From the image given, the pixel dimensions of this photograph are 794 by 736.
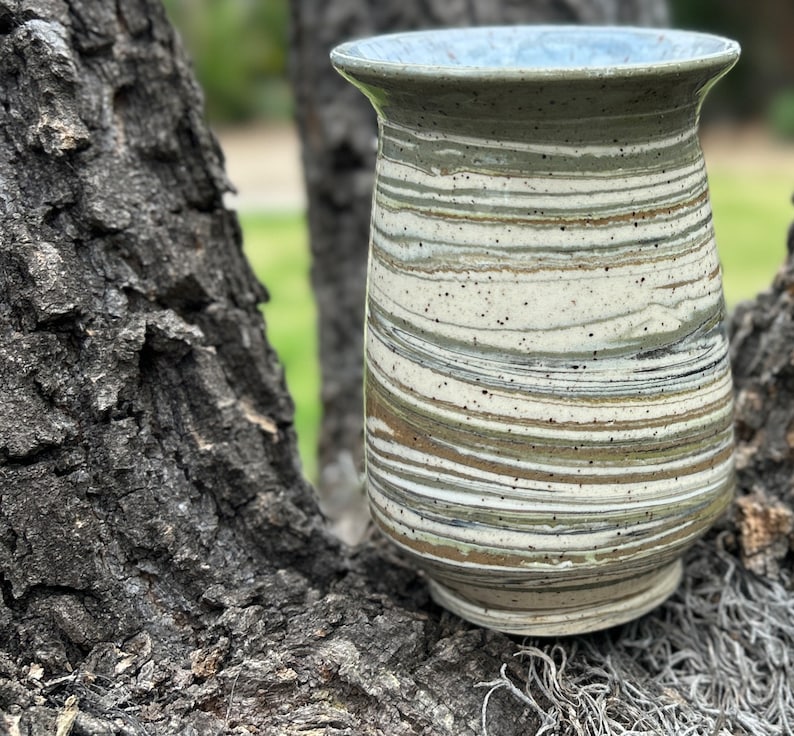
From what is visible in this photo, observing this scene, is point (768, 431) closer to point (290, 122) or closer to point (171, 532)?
point (171, 532)

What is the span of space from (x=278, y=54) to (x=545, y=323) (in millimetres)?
7235

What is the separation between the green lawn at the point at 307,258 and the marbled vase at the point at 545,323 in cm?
200

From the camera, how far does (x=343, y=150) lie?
7.90 feet

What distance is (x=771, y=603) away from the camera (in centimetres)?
141

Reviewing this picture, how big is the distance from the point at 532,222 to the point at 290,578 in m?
0.58

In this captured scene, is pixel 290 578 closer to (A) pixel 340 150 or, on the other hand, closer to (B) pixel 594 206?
(B) pixel 594 206

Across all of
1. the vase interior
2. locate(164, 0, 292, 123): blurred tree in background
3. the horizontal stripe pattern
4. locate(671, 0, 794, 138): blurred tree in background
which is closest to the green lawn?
locate(671, 0, 794, 138): blurred tree in background

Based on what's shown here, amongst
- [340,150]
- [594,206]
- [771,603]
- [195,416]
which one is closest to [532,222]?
[594,206]

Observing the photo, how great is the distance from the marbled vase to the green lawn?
2.00m

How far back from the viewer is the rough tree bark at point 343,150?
2252mm

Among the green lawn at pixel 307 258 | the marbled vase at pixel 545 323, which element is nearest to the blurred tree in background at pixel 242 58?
the green lawn at pixel 307 258

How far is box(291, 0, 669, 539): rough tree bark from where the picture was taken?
2.25 metres

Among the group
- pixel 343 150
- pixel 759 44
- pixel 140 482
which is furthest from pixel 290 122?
pixel 140 482

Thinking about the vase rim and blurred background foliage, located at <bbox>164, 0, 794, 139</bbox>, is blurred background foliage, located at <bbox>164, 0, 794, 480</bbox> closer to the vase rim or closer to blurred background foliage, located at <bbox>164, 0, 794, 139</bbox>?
blurred background foliage, located at <bbox>164, 0, 794, 139</bbox>
